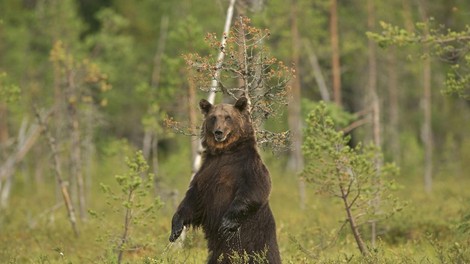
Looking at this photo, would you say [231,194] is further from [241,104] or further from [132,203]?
[132,203]

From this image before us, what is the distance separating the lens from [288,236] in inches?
468

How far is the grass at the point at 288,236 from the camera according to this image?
1035 cm

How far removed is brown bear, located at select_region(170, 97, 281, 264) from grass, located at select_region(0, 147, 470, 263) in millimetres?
361

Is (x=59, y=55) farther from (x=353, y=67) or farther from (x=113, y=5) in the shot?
(x=113, y=5)

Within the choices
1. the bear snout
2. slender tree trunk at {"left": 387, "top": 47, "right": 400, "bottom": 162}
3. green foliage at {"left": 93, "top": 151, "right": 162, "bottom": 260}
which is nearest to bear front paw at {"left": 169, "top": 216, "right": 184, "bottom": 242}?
the bear snout

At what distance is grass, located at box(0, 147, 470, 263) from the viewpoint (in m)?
10.4

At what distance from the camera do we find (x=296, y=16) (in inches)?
983

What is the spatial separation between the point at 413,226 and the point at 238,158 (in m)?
7.57

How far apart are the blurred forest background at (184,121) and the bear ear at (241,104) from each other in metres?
1.05

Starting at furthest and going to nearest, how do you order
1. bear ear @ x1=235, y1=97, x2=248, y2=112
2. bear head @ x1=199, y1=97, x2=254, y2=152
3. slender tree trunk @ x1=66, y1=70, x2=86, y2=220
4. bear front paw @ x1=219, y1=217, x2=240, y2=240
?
1. slender tree trunk @ x1=66, y1=70, x2=86, y2=220
2. bear ear @ x1=235, y1=97, x2=248, y2=112
3. bear head @ x1=199, y1=97, x2=254, y2=152
4. bear front paw @ x1=219, y1=217, x2=240, y2=240

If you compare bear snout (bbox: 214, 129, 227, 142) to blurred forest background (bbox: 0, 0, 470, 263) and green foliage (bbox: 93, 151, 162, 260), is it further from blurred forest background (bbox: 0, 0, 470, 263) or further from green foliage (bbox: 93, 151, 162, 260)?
green foliage (bbox: 93, 151, 162, 260)

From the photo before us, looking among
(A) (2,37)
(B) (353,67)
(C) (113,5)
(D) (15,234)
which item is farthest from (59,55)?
(C) (113,5)

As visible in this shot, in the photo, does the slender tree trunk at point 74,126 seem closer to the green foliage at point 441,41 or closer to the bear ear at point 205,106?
the green foliage at point 441,41

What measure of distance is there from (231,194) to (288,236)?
329cm
